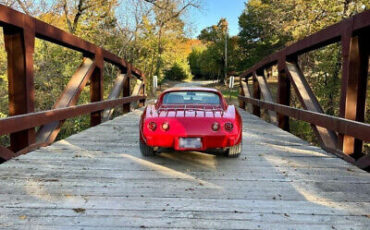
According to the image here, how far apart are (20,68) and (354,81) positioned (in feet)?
14.9

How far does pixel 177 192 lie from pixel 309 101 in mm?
3677

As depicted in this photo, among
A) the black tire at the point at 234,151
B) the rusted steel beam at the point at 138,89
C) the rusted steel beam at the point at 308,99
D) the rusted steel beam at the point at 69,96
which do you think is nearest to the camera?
the black tire at the point at 234,151

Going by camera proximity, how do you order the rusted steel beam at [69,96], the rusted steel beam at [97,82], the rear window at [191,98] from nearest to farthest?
the rear window at [191,98] → the rusted steel beam at [69,96] → the rusted steel beam at [97,82]

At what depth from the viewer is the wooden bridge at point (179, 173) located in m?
2.57

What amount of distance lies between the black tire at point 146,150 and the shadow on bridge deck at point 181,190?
88 millimetres

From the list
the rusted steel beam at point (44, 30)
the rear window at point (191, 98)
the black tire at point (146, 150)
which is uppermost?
the rusted steel beam at point (44, 30)

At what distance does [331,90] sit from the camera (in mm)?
10180

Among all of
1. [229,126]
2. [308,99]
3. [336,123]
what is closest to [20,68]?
[229,126]

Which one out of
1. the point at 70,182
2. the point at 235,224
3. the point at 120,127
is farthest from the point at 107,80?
the point at 235,224

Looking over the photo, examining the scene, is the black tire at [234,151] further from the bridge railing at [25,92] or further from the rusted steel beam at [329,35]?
the bridge railing at [25,92]

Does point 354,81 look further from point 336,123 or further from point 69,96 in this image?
point 69,96

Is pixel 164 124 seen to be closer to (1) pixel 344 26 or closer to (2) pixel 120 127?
(1) pixel 344 26

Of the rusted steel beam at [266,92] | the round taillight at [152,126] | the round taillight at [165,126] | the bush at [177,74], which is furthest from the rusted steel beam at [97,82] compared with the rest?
the bush at [177,74]

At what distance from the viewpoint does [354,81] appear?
421 cm
